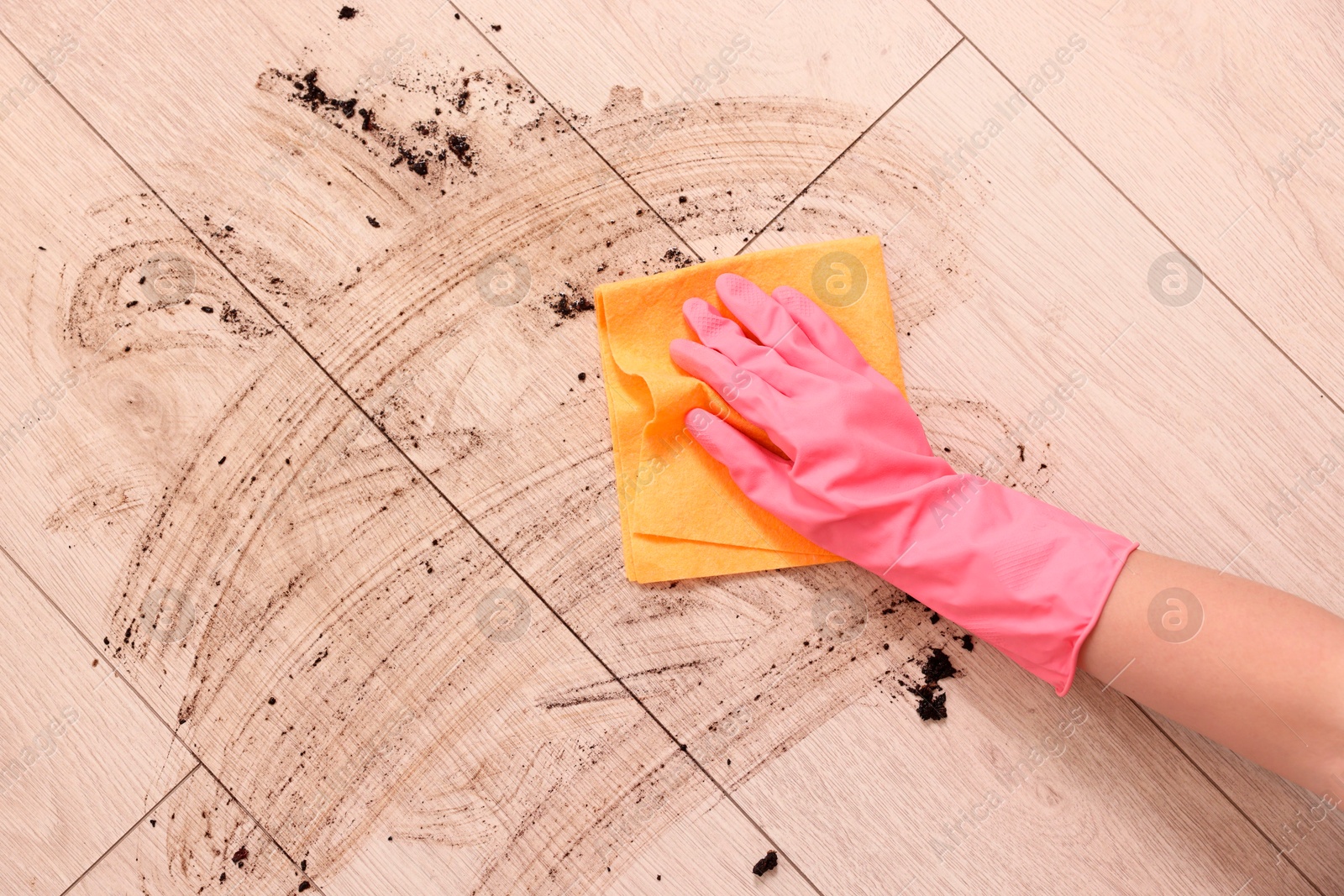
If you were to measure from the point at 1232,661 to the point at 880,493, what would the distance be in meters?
0.42

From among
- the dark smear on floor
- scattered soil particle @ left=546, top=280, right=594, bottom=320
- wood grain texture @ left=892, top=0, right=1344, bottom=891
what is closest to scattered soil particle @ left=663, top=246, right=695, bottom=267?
scattered soil particle @ left=546, top=280, right=594, bottom=320

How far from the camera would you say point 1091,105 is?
3.59 feet

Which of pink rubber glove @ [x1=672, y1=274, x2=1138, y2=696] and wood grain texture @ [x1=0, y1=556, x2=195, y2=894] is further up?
wood grain texture @ [x1=0, y1=556, x2=195, y2=894]

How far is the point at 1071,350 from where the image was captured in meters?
1.07

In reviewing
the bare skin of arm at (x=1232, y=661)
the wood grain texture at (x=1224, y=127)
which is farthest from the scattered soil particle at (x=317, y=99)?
the bare skin of arm at (x=1232, y=661)

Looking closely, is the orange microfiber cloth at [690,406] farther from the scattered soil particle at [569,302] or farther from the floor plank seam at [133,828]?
the floor plank seam at [133,828]

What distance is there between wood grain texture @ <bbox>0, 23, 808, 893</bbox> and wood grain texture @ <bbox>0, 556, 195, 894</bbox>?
0.01 m

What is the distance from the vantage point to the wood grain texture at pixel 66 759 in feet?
3.41

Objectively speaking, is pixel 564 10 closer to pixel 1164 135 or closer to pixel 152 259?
pixel 152 259

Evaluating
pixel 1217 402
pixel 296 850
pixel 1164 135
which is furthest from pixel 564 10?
pixel 296 850

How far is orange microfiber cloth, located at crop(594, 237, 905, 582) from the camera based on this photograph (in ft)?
3.40

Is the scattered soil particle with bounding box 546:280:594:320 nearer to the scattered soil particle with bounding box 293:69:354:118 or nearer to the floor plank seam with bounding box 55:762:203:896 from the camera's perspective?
the scattered soil particle with bounding box 293:69:354:118

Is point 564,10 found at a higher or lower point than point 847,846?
higher

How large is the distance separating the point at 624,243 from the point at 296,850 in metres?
0.87
